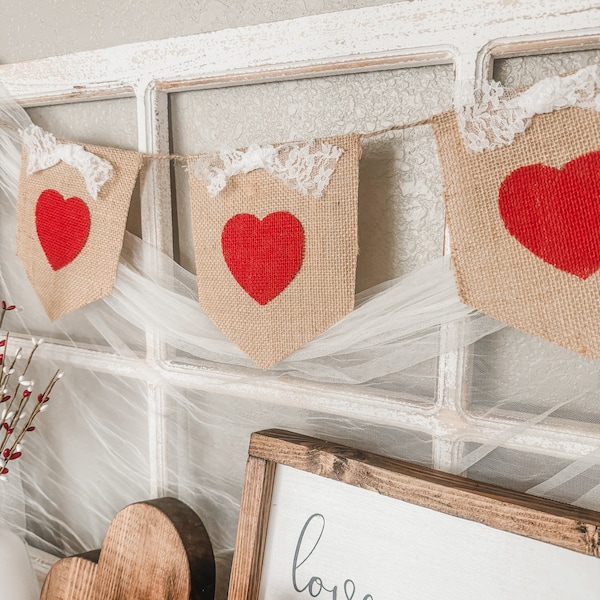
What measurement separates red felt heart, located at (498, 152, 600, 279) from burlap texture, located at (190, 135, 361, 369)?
0.19 meters

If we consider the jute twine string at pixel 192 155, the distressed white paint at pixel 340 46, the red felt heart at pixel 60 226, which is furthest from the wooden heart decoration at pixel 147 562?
the distressed white paint at pixel 340 46

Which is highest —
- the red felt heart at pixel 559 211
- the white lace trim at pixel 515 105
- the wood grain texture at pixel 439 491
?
the white lace trim at pixel 515 105

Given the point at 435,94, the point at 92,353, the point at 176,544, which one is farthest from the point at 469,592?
the point at 92,353

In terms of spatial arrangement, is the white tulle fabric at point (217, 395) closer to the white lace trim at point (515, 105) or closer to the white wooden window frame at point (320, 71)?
the white wooden window frame at point (320, 71)

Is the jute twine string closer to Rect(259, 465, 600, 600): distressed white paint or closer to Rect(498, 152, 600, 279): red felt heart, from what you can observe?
Rect(498, 152, 600, 279): red felt heart

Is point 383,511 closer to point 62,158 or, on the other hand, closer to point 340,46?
point 340,46

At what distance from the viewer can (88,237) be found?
3.09ft

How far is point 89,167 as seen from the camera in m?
0.92

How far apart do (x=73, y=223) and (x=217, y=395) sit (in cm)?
35

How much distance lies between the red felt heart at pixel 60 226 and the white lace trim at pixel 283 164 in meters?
0.22

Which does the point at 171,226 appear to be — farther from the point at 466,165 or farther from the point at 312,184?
the point at 466,165

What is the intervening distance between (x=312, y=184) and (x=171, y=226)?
29cm

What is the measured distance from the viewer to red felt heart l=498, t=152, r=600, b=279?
0.62 meters

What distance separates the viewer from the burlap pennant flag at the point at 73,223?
91cm
